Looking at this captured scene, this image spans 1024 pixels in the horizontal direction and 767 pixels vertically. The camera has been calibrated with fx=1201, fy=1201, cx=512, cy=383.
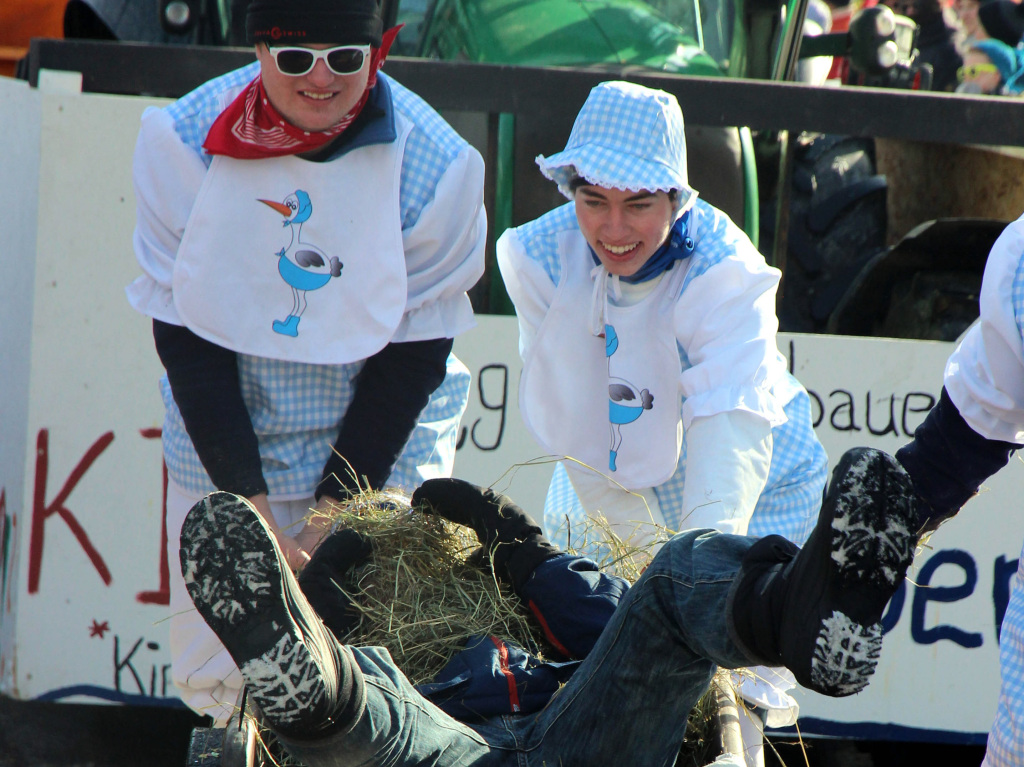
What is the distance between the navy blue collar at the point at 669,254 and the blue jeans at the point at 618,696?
858mm

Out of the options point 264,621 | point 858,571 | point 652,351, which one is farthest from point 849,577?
point 652,351

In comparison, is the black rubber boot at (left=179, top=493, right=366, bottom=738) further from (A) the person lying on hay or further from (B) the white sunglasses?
(B) the white sunglasses

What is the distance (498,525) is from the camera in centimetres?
216

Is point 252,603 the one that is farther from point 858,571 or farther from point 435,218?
point 435,218

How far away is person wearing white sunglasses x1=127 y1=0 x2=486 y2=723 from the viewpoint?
93.1 inches

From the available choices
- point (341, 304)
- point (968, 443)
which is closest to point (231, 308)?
point (341, 304)

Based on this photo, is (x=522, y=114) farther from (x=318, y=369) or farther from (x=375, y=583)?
(x=375, y=583)

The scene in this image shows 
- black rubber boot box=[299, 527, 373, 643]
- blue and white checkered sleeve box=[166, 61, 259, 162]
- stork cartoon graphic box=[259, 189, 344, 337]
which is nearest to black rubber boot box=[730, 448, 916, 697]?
black rubber boot box=[299, 527, 373, 643]

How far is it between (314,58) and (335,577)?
98cm

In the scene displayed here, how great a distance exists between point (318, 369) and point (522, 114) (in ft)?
5.79

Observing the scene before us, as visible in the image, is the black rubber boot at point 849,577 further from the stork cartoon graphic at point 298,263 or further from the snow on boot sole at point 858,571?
the stork cartoon graphic at point 298,263

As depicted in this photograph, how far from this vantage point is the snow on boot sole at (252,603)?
1.49 metres

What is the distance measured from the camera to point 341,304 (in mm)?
2428

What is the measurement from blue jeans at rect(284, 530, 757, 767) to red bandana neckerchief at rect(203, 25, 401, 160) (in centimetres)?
107
